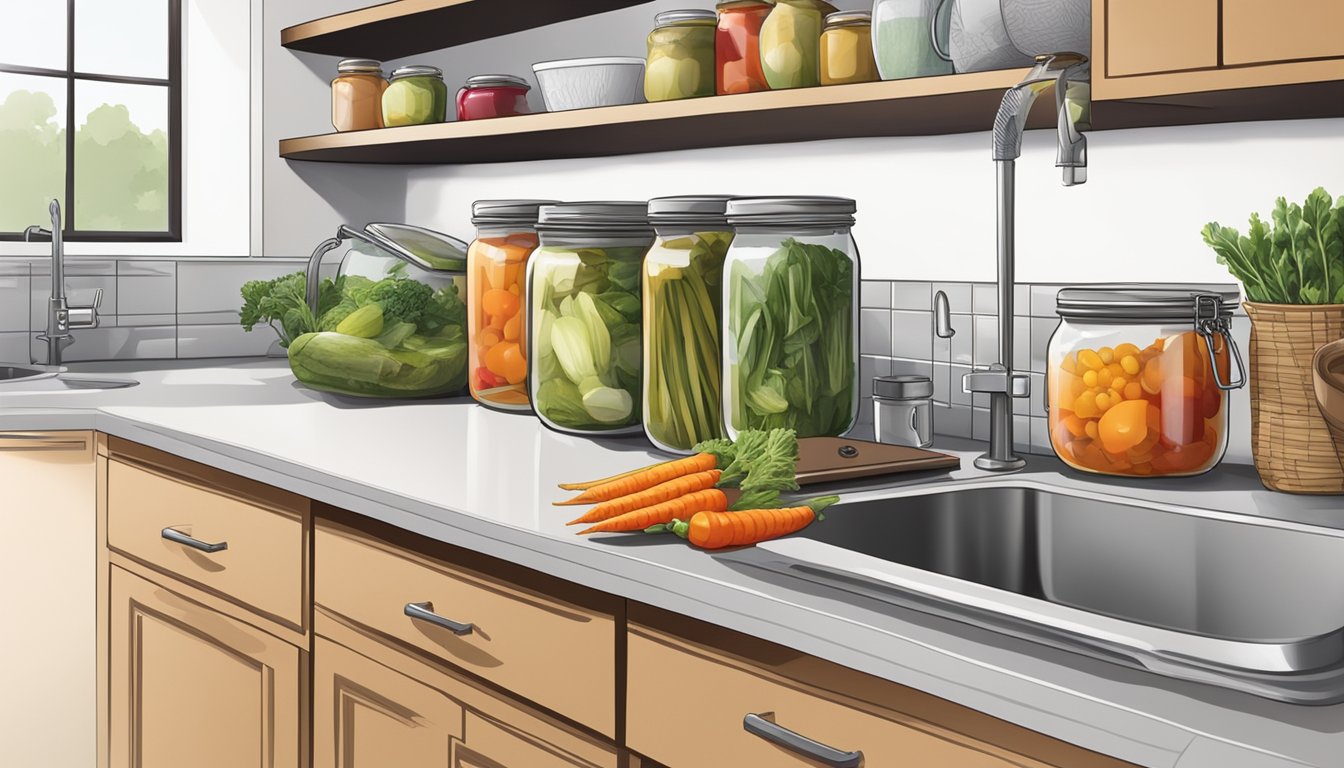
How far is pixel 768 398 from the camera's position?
150 cm

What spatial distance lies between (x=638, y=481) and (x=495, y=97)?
1.30 m

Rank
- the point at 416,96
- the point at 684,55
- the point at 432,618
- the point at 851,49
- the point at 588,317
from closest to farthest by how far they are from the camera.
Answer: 1. the point at 432,618
2. the point at 851,49
3. the point at 588,317
4. the point at 684,55
5. the point at 416,96

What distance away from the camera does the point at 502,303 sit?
201 cm

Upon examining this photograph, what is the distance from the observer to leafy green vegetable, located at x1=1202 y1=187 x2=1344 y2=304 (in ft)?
4.03

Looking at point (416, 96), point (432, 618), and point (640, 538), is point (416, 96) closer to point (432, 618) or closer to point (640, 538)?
point (432, 618)

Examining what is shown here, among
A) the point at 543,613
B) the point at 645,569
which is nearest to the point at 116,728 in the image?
the point at 543,613

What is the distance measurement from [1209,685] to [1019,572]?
0.61 meters

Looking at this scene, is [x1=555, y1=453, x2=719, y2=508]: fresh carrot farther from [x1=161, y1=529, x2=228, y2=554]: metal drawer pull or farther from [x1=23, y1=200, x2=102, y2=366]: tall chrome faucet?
[x1=23, y1=200, x2=102, y2=366]: tall chrome faucet

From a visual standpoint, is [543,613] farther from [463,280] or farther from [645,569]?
[463,280]

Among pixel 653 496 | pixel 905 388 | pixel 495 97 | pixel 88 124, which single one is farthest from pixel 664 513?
pixel 88 124

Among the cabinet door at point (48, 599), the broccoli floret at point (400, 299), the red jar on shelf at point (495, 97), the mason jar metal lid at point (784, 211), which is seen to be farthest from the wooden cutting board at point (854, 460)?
the cabinet door at point (48, 599)

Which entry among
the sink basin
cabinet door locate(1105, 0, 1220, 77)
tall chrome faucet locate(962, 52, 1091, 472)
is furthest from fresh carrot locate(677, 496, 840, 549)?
cabinet door locate(1105, 0, 1220, 77)

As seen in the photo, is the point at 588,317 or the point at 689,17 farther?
the point at 689,17

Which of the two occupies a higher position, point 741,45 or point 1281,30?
point 741,45
